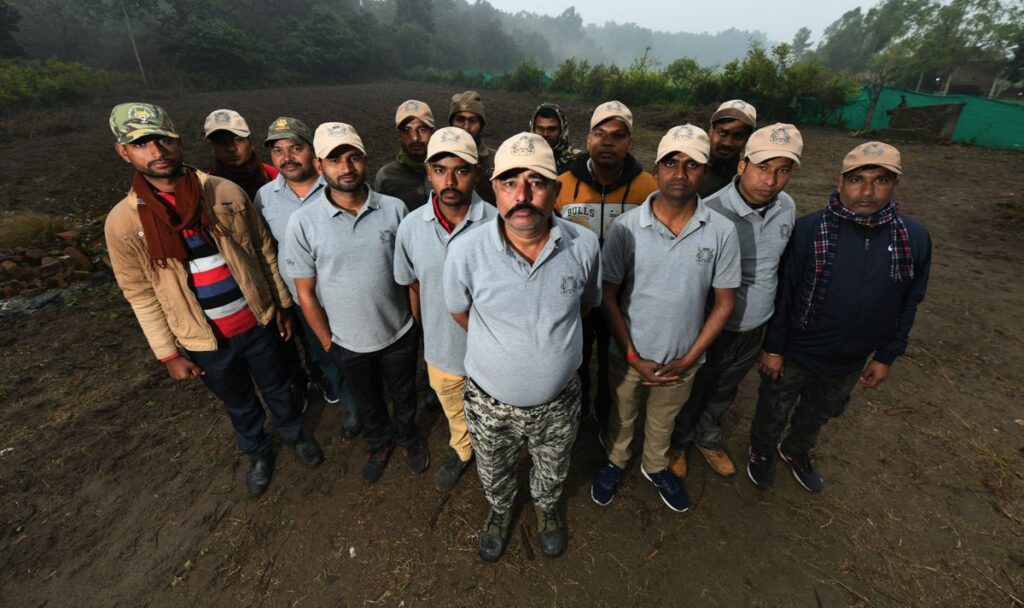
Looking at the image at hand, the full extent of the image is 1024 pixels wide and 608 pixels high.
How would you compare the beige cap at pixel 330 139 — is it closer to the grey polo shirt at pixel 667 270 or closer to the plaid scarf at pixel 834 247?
the grey polo shirt at pixel 667 270

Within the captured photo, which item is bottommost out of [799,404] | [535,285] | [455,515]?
[455,515]

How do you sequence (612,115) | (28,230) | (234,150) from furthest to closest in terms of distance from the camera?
(28,230), (234,150), (612,115)

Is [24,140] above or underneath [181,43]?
underneath

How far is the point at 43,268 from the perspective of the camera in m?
6.21

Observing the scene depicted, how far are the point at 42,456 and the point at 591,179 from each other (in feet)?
17.7

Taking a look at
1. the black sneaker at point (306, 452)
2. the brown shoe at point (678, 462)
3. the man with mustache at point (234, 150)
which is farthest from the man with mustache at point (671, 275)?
the man with mustache at point (234, 150)

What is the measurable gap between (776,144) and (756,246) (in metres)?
0.64

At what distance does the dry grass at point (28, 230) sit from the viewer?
675cm

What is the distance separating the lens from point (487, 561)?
2.99 metres

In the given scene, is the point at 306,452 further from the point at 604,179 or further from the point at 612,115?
the point at 612,115

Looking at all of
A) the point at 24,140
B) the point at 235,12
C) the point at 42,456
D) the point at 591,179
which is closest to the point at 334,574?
the point at 42,456

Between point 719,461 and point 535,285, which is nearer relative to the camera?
point 535,285

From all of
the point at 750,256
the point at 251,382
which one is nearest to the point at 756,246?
the point at 750,256

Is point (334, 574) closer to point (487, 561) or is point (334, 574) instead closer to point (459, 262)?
point (487, 561)
